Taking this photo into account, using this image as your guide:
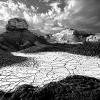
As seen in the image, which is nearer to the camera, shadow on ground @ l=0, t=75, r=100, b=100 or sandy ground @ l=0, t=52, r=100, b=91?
shadow on ground @ l=0, t=75, r=100, b=100

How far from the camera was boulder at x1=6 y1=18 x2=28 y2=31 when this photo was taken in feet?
82.2

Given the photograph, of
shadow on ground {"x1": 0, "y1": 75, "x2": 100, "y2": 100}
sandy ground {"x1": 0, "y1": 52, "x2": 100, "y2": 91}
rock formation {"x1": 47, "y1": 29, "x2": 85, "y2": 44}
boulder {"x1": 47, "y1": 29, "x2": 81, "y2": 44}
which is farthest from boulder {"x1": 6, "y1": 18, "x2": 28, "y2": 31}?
shadow on ground {"x1": 0, "y1": 75, "x2": 100, "y2": 100}

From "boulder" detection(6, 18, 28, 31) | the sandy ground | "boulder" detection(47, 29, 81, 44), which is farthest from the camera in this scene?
"boulder" detection(6, 18, 28, 31)

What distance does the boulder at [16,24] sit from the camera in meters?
25.0

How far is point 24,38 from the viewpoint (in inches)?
934

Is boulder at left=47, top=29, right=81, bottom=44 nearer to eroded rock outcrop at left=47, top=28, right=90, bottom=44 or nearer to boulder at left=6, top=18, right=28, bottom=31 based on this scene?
eroded rock outcrop at left=47, top=28, right=90, bottom=44

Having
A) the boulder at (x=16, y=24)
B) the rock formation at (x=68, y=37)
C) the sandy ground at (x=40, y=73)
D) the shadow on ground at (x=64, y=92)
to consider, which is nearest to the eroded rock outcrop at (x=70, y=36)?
the rock formation at (x=68, y=37)

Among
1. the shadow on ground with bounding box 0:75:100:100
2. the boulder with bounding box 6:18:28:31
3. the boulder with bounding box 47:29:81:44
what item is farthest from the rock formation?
the shadow on ground with bounding box 0:75:100:100

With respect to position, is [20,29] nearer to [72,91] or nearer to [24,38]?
[24,38]

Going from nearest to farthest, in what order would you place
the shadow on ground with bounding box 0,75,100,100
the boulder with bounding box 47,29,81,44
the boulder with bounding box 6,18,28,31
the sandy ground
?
the shadow on ground with bounding box 0,75,100,100 → the sandy ground → the boulder with bounding box 47,29,81,44 → the boulder with bounding box 6,18,28,31

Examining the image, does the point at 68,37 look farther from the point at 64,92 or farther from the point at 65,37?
the point at 64,92

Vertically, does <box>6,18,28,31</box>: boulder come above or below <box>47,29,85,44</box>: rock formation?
above

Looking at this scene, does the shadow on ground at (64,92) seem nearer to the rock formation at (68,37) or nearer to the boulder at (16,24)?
the rock formation at (68,37)

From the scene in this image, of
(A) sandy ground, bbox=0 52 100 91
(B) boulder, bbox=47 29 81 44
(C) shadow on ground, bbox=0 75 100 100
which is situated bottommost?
(A) sandy ground, bbox=0 52 100 91
